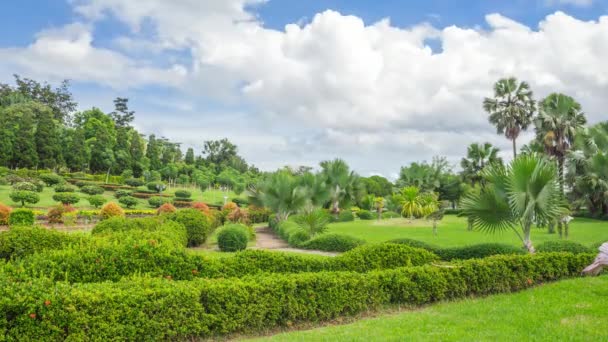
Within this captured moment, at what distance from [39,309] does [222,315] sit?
2015 millimetres

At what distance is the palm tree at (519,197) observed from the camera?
973 cm

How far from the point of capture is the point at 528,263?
28.5ft

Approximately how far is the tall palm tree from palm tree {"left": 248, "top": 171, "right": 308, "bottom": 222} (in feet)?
68.7

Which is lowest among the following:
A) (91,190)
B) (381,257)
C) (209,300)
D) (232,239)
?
(232,239)

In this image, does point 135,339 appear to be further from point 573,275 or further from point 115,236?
point 573,275

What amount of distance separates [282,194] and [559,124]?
23.7 metres

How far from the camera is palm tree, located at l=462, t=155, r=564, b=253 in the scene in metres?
9.73

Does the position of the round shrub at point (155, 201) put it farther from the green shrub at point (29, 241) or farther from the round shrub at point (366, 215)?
the green shrub at point (29, 241)

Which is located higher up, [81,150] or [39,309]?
[81,150]

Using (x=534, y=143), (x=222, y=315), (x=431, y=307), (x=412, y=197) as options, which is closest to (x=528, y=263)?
(x=431, y=307)

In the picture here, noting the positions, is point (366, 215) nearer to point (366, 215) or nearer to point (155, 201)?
point (366, 215)

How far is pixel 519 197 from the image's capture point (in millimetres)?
9750

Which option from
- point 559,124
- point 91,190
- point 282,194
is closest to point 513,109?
point 559,124

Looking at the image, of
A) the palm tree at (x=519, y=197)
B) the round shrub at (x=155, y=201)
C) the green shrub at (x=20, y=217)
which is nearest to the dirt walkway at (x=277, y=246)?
the palm tree at (x=519, y=197)
